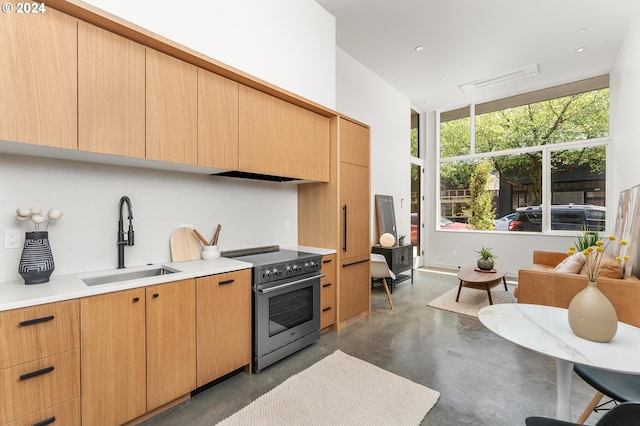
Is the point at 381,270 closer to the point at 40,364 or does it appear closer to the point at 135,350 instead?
the point at 135,350

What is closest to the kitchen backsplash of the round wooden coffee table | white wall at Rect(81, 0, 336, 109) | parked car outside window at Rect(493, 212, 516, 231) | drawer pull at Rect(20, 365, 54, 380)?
drawer pull at Rect(20, 365, 54, 380)

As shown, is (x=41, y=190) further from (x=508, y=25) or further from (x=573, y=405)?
(x=508, y=25)

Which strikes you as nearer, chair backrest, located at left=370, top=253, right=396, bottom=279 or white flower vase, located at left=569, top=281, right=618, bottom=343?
white flower vase, located at left=569, top=281, right=618, bottom=343

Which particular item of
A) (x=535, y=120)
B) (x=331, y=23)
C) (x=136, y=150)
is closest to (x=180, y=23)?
Result: (x=136, y=150)

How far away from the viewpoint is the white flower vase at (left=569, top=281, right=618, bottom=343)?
1.33 metres

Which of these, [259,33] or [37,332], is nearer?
[37,332]

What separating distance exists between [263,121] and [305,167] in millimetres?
630

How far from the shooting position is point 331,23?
3.60m

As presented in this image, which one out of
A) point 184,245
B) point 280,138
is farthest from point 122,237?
point 280,138

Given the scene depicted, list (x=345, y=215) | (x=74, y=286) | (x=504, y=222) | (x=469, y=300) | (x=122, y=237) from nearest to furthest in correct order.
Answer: (x=74, y=286), (x=122, y=237), (x=345, y=215), (x=469, y=300), (x=504, y=222)

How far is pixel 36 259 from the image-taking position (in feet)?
5.47

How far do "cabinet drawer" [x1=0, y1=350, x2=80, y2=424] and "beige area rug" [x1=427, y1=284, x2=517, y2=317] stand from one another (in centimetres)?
390

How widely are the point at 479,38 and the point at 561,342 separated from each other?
4183mm

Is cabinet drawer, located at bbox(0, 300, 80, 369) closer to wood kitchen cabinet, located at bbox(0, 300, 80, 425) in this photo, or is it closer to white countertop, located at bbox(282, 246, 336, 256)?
wood kitchen cabinet, located at bbox(0, 300, 80, 425)
